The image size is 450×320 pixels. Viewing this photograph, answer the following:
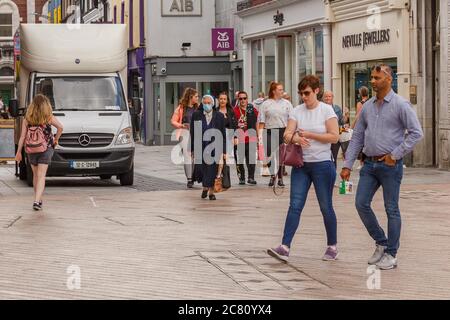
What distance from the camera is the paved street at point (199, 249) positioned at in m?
9.46

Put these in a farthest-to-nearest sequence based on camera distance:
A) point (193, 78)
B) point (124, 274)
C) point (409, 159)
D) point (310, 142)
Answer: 1. point (193, 78)
2. point (409, 159)
3. point (310, 142)
4. point (124, 274)

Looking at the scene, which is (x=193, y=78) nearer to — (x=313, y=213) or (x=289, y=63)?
(x=289, y=63)

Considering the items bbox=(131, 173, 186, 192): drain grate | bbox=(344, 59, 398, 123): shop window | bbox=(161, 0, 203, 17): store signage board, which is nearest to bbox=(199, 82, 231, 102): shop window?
bbox=(161, 0, 203, 17): store signage board

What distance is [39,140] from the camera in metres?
17.5

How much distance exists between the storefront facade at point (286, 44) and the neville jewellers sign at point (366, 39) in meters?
1.36

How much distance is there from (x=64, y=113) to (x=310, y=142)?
485 inches

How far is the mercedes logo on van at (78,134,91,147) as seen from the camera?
22.7 metres

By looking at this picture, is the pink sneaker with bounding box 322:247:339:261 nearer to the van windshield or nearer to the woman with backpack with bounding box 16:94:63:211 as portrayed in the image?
the woman with backpack with bounding box 16:94:63:211

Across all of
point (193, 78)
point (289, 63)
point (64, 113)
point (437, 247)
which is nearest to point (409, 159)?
Answer: point (64, 113)

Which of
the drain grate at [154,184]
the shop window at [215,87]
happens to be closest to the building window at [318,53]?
the drain grate at [154,184]

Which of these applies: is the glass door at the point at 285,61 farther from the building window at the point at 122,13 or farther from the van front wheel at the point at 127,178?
the building window at the point at 122,13

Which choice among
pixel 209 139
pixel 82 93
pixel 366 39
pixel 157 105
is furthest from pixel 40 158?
pixel 157 105

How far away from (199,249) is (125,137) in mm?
10990

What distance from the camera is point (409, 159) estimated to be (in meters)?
27.0
